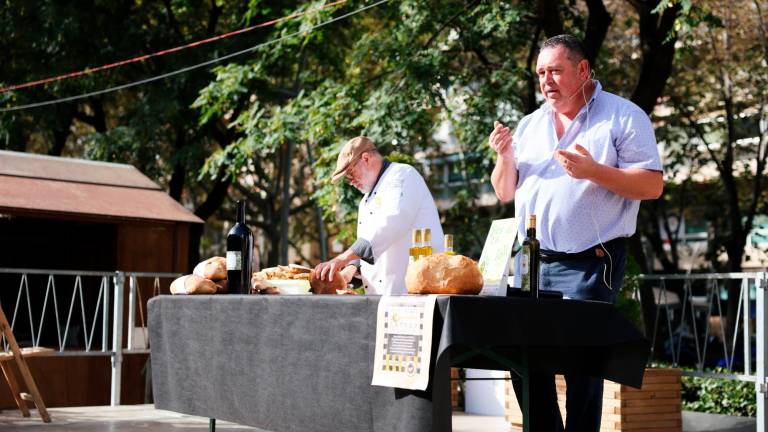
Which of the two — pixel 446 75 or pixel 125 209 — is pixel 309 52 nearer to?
pixel 446 75

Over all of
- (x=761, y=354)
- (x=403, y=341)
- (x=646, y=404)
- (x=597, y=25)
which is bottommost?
(x=646, y=404)

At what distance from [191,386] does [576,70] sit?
239 cm

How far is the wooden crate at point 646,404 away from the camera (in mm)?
6625

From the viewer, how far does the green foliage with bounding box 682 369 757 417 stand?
9523mm

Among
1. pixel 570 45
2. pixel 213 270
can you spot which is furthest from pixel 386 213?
pixel 570 45

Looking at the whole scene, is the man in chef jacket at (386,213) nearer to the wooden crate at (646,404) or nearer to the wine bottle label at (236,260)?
the wine bottle label at (236,260)

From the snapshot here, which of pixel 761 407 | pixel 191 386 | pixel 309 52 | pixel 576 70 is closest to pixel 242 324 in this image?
pixel 191 386

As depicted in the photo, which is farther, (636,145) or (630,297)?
(630,297)

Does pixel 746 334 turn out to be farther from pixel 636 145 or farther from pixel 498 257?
pixel 498 257

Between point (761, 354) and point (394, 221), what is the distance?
2.98 meters

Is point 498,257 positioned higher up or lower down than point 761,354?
higher up

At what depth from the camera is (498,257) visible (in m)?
3.60

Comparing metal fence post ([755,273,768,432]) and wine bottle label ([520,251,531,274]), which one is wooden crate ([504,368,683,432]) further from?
wine bottle label ([520,251,531,274])

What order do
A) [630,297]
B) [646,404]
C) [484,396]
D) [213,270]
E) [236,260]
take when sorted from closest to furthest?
1. [236,260]
2. [213,270]
3. [646,404]
4. [630,297]
5. [484,396]
